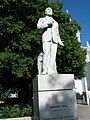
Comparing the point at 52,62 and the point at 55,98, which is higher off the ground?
the point at 52,62

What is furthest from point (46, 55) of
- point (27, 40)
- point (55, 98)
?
point (27, 40)

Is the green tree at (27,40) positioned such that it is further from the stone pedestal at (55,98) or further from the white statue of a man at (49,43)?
the stone pedestal at (55,98)

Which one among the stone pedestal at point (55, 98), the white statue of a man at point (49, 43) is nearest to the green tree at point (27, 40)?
the white statue of a man at point (49, 43)

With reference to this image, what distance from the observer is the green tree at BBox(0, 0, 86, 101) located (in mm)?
17250

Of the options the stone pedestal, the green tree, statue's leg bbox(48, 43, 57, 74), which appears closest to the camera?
the stone pedestal

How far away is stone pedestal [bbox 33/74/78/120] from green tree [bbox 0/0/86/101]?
947cm

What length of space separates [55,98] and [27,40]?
1071 centimetres

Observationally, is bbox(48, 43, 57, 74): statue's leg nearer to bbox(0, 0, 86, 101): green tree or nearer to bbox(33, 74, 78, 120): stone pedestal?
bbox(33, 74, 78, 120): stone pedestal

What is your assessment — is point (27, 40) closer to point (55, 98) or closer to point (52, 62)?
point (52, 62)

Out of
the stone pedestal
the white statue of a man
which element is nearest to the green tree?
the white statue of a man

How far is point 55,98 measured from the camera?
7.25 metres

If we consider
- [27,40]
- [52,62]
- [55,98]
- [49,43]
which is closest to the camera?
[55,98]

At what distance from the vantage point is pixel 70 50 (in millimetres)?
19203

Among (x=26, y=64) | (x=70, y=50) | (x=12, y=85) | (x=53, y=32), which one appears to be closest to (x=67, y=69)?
(x=70, y=50)
